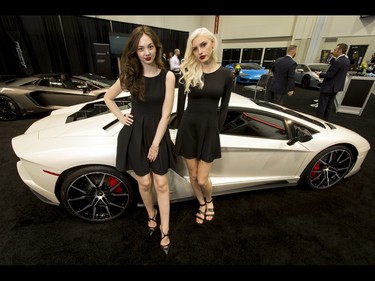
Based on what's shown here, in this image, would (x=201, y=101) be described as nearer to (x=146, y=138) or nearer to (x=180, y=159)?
(x=146, y=138)

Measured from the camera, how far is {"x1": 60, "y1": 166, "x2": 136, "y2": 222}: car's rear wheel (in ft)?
5.15

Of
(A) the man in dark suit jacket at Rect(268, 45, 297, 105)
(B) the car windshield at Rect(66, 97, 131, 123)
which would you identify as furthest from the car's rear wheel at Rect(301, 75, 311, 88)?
(B) the car windshield at Rect(66, 97, 131, 123)

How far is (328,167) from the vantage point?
2184 millimetres

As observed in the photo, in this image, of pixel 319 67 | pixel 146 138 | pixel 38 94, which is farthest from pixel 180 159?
pixel 319 67

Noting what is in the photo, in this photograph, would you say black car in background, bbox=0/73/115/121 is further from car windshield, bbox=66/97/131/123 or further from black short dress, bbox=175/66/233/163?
black short dress, bbox=175/66/233/163

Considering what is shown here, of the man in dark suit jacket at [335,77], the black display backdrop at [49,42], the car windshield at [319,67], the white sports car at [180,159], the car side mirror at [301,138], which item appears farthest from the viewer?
the car windshield at [319,67]

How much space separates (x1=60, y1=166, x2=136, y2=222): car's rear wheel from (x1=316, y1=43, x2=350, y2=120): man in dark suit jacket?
4651 millimetres

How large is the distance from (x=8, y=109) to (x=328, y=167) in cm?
588

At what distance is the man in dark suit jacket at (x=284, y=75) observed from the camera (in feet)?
13.3

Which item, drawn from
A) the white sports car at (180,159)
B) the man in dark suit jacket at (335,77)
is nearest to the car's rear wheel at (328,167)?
the white sports car at (180,159)

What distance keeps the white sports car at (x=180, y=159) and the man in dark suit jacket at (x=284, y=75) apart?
2.33 meters

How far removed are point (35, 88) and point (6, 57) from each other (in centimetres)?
542

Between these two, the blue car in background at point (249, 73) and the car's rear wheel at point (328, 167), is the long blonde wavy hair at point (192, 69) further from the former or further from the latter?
the blue car in background at point (249, 73)

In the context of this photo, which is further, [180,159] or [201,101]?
[180,159]
